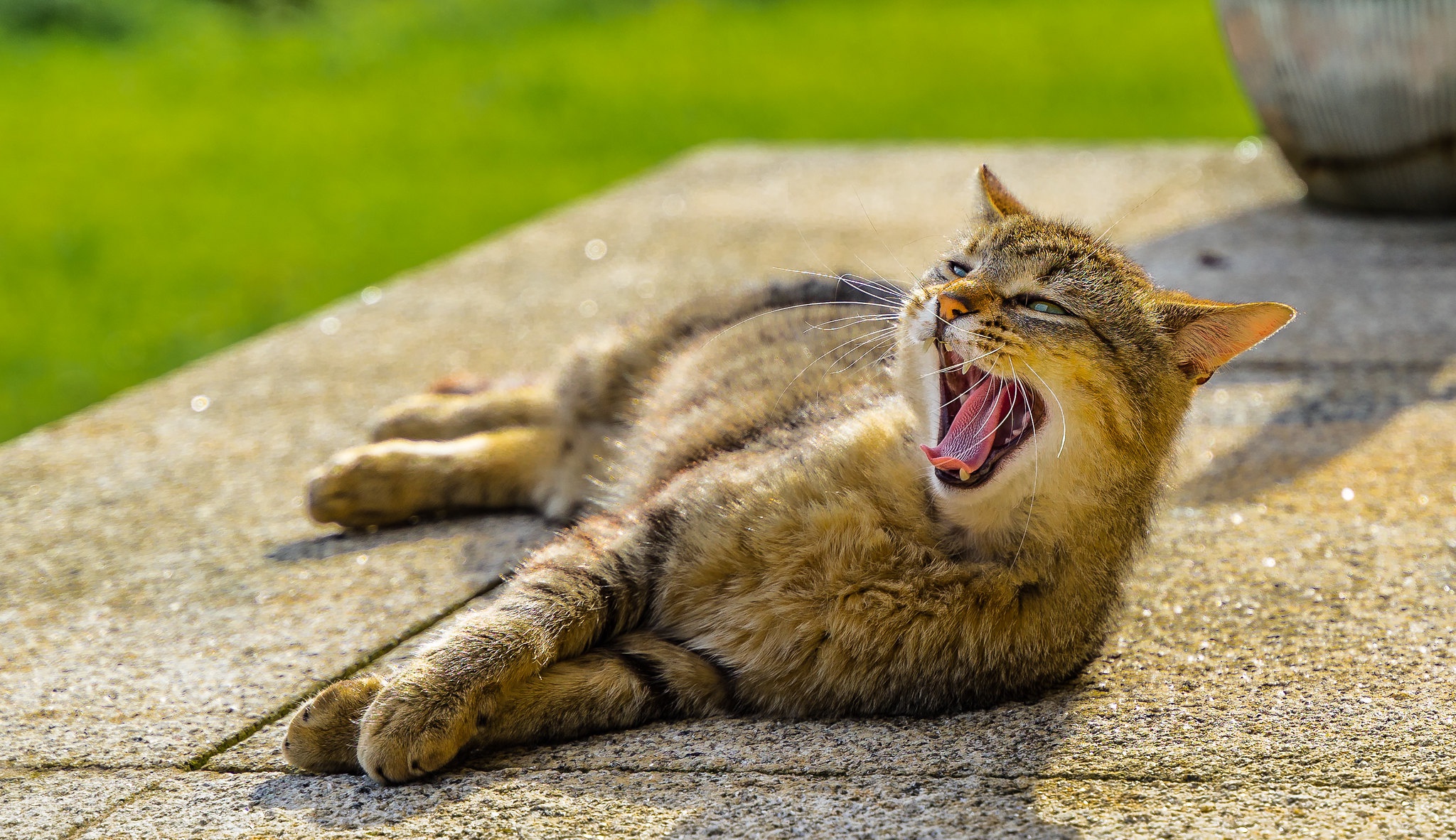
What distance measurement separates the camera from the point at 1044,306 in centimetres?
278

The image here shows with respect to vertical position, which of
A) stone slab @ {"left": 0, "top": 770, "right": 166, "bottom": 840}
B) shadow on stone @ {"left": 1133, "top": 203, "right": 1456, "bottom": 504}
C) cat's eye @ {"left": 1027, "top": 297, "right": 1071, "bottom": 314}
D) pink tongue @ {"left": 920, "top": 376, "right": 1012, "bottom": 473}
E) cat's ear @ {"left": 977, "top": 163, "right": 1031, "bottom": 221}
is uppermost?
cat's ear @ {"left": 977, "top": 163, "right": 1031, "bottom": 221}

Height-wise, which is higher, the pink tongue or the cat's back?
the pink tongue

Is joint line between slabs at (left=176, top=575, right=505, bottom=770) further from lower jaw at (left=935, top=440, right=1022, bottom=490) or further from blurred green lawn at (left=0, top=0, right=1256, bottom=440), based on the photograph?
blurred green lawn at (left=0, top=0, right=1256, bottom=440)

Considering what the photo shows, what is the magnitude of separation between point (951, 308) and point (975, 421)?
0.77ft

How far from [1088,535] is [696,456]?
918 millimetres

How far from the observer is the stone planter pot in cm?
596

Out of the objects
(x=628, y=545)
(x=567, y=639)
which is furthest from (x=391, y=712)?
(x=628, y=545)

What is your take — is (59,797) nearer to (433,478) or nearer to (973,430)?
(433,478)

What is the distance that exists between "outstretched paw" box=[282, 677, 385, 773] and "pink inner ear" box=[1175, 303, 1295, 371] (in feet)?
5.29

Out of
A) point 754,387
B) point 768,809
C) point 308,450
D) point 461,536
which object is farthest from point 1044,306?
point 308,450

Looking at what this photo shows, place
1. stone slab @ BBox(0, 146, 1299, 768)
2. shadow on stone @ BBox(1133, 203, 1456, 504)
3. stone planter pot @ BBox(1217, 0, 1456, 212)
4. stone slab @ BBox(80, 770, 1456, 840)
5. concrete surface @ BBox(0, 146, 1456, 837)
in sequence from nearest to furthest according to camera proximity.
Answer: stone slab @ BBox(80, 770, 1456, 840)
concrete surface @ BBox(0, 146, 1456, 837)
stone slab @ BBox(0, 146, 1299, 768)
shadow on stone @ BBox(1133, 203, 1456, 504)
stone planter pot @ BBox(1217, 0, 1456, 212)

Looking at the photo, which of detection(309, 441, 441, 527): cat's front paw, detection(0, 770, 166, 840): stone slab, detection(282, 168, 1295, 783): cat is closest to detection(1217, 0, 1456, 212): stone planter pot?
detection(282, 168, 1295, 783): cat

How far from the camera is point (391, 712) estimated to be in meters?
2.54

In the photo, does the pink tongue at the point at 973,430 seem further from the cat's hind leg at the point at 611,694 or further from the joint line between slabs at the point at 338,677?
the joint line between slabs at the point at 338,677
